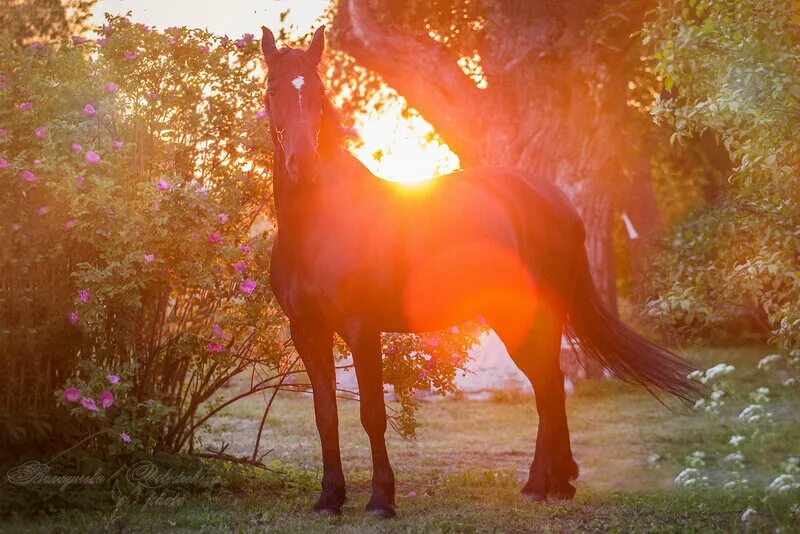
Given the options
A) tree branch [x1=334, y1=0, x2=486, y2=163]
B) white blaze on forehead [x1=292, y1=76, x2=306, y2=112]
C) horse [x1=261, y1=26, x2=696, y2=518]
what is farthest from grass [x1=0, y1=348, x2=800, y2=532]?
tree branch [x1=334, y1=0, x2=486, y2=163]

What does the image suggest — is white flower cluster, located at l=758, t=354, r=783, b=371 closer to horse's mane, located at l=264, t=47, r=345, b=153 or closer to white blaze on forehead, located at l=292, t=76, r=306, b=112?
horse's mane, located at l=264, t=47, r=345, b=153

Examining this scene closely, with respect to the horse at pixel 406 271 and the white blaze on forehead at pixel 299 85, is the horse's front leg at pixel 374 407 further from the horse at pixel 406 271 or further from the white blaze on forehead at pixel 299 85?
the white blaze on forehead at pixel 299 85

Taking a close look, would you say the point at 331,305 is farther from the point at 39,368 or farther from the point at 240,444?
the point at 240,444

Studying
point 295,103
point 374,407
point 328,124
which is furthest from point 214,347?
point 295,103

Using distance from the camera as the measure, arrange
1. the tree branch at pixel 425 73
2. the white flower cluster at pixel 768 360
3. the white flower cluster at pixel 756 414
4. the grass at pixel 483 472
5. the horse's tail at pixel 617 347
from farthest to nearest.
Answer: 1. the tree branch at pixel 425 73
2. the horse's tail at pixel 617 347
3. the grass at pixel 483 472
4. the white flower cluster at pixel 768 360
5. the white flower cluster at pixel 756 414

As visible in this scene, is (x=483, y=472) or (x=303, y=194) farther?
(x=483, y=472)

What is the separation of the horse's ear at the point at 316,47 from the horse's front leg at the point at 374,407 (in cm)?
194

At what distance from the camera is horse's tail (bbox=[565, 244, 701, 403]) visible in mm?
7398

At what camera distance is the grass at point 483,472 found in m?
6.30

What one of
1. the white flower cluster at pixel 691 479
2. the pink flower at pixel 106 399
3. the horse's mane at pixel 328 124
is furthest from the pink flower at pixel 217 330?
the white flower cluster at pixel 691 479

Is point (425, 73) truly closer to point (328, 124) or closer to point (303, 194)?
point (328, 124)

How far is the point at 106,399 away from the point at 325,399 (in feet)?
5.25

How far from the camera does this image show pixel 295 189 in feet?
21.0

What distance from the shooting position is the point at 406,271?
673cm
